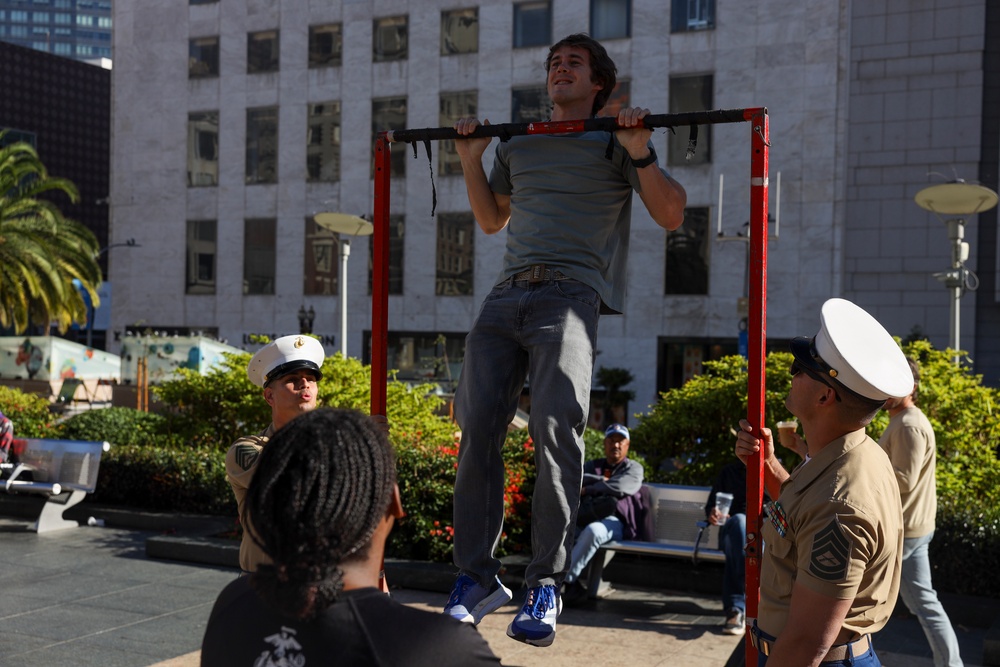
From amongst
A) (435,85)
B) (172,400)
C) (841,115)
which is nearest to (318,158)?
(435,85)

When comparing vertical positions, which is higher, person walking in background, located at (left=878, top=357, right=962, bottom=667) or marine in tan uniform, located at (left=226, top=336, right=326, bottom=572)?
marine in tan uniform, located at (left=226, top=336, right=326, bottom=572)

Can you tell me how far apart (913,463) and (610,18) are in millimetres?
28496

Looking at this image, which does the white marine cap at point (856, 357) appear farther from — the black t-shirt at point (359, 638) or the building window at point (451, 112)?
the building window at point (451, 112)

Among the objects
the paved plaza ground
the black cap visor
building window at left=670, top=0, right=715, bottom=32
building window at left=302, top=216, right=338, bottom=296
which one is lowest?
the paved plaza ground

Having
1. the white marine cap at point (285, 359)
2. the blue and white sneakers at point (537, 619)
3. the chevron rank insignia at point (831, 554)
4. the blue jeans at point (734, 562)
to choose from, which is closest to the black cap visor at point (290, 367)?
the white marine cap at point (285, 359)

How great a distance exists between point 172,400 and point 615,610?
7.39 metres

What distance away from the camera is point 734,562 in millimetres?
8523

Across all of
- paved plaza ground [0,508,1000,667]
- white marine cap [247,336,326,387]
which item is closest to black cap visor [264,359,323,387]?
white marine cap [247,336,326,387]

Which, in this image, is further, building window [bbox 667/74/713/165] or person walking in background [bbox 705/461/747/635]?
building window [bbox 667/74/713/165]

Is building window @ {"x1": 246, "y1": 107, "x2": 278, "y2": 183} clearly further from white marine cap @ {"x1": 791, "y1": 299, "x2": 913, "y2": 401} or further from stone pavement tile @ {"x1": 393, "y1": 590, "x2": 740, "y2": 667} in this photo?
white marine cap @ {"x1": 791, "y1": 299, "x2": 913, "y2": 401}

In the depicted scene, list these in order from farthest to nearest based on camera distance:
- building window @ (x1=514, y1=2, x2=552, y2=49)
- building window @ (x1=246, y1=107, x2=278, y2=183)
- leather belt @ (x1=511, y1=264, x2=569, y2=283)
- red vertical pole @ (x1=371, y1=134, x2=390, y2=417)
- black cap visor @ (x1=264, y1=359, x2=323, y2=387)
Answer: building window @ (x1=246, y1=107, x2=278, y2=183) < building window @ (x1=514, y1=2, x2=552, y2=49) < black cap visor @ (x1=264, y1=359, x2=323, y2=387) < red vertical pole @ (x1=371, y1=134, x2=390, y2=417) < leather belt @ (x1=511, y1=264, x2=569, y2=283)

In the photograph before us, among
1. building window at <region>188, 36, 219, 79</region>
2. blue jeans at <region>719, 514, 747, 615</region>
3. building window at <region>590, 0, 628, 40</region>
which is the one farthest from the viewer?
building window at <region>188, 36, 219, 79</region>

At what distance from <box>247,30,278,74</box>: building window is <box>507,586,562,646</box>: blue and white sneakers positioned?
36065 mm

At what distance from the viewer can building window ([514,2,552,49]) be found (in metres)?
33.9
